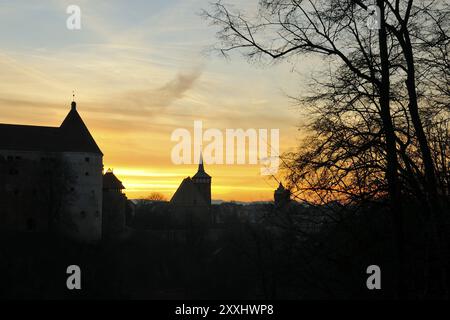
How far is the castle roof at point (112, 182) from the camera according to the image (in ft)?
213

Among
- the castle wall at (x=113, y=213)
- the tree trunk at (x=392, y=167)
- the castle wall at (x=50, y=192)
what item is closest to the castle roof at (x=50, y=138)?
the castle wall at (x=50, y=192)

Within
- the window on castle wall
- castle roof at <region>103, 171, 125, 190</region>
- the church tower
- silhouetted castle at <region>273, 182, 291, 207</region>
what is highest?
the church tower

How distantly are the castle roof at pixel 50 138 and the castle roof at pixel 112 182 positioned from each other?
32.7 ft

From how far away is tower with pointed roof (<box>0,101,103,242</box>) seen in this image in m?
49.9

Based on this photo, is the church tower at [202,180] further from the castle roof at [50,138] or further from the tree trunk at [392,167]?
the tree trunk at [392,167]

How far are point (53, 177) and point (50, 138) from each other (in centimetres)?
468

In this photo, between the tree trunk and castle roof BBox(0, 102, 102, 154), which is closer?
the tree trunk

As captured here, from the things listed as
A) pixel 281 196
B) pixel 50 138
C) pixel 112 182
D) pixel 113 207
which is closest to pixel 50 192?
pixel 50 138

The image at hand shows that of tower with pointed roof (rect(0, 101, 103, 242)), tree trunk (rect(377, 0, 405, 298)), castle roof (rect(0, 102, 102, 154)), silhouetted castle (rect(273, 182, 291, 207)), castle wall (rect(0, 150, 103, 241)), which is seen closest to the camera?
tree trunk (rect(377, 0, 405, 298))

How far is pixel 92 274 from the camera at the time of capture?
149 ft

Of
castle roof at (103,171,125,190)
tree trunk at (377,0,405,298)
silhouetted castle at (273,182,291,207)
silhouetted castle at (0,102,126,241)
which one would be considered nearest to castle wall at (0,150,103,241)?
silhouetted castle at (0,102,126,241)

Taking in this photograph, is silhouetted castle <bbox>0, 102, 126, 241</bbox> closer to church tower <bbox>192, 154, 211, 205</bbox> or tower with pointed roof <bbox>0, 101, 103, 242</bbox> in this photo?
tower with pointed roof <bbox>0, 101, 103, 242</bbox>
